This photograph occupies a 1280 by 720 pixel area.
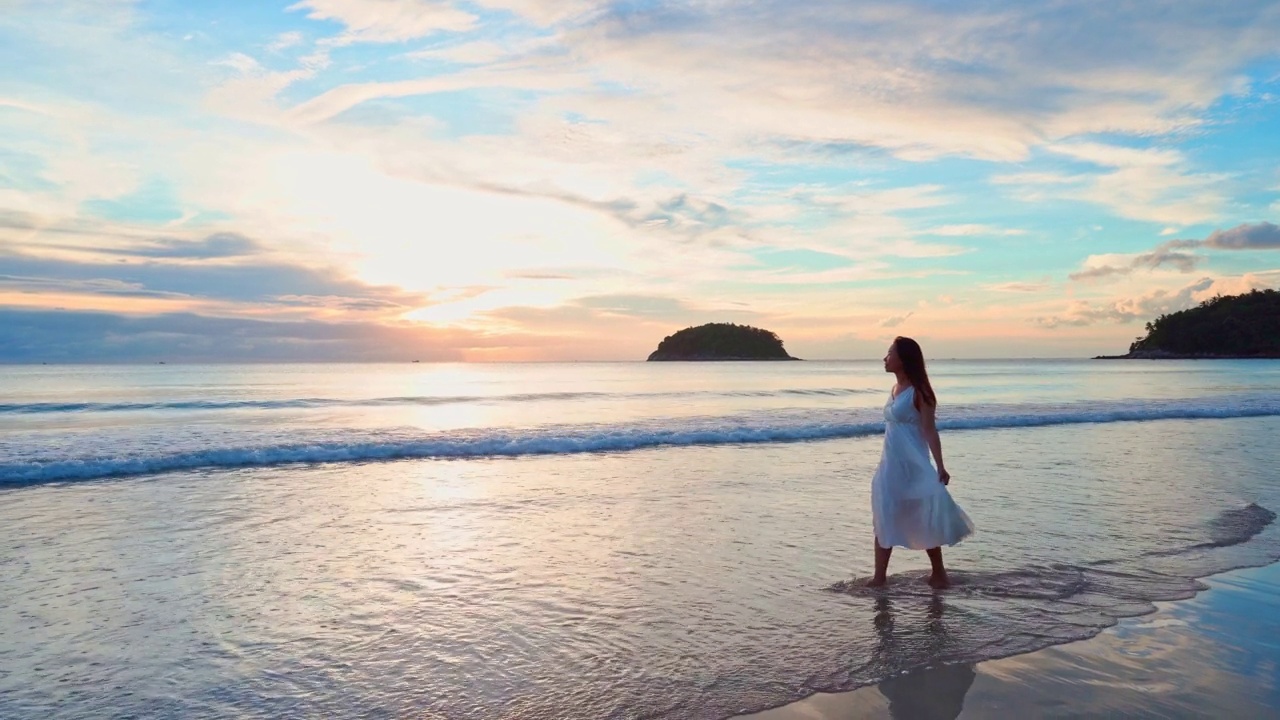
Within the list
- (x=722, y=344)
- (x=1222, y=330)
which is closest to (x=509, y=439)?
(x=722, y=344)

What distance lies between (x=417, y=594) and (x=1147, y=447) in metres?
16.9

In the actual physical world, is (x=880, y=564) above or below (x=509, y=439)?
below

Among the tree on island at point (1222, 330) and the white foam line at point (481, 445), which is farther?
the tree on island at point (1222, 330)

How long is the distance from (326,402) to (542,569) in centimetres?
3018

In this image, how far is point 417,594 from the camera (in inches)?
255

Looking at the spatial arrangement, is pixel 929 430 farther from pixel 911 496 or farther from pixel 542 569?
pixel 542 569

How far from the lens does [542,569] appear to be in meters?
7.25

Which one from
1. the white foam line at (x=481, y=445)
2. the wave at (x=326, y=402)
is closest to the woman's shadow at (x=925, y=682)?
the white foam line at (x=481, y=445)

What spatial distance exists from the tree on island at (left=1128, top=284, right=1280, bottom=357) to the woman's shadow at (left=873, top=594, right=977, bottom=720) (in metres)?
160

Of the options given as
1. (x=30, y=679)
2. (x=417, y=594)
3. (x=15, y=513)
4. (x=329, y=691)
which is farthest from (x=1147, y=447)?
(x=15, y=513)

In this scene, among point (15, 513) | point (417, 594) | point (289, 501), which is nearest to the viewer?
point (417, 594)

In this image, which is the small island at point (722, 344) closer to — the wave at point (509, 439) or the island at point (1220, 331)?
the island at point (1220, 331)

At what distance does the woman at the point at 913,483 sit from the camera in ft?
21.1

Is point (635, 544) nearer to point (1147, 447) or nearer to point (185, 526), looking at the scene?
point (185, 526)
